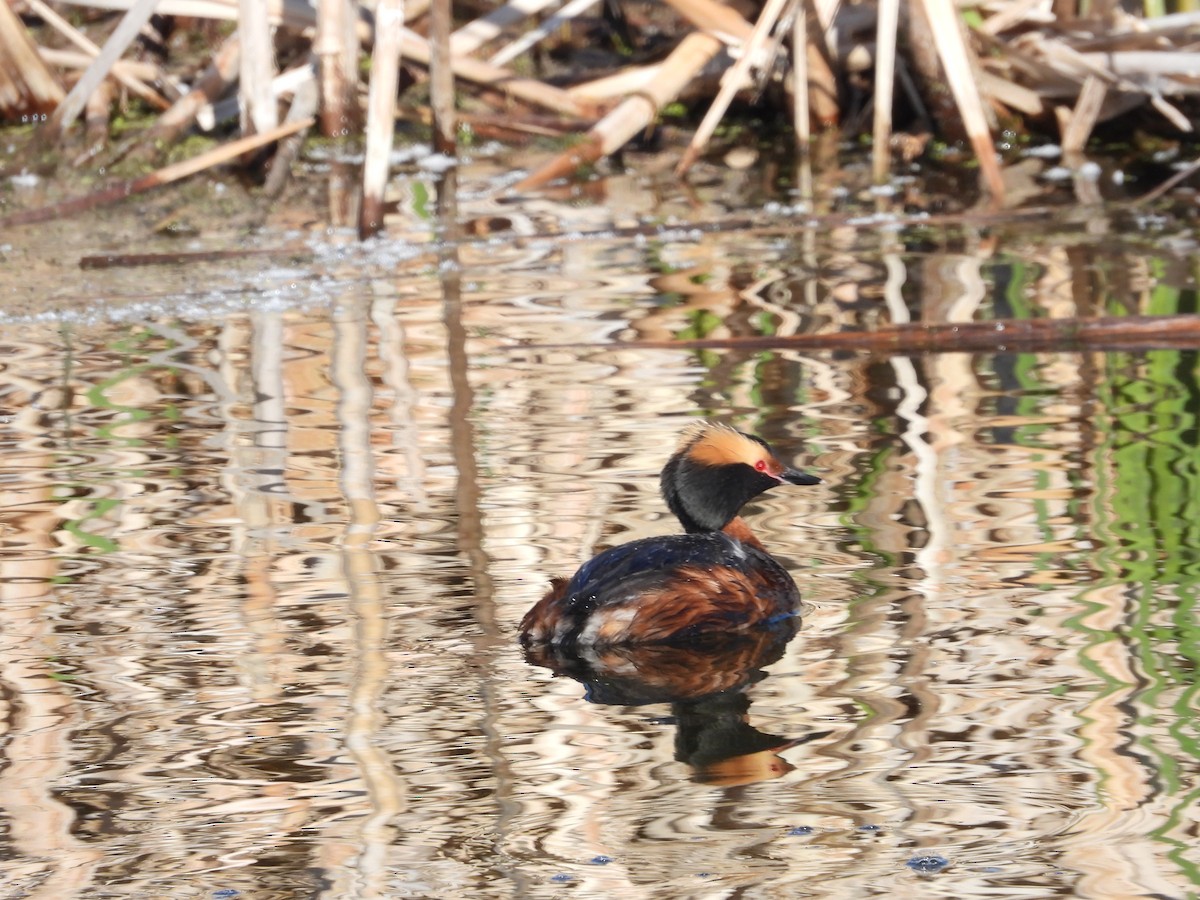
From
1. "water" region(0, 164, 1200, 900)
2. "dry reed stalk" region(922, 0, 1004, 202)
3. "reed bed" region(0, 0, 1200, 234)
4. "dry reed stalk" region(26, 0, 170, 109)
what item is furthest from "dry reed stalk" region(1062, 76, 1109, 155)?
"dry reed stalk" region(26, 0, 170, 109)

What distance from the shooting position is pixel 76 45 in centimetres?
1138

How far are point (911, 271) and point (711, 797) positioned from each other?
16.6 ft

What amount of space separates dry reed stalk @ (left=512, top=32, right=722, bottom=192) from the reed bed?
1cm

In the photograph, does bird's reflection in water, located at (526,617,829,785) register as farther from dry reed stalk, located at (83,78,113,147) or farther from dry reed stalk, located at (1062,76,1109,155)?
dry reed stalk, located at (83,78,113,147)

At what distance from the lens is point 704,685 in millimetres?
3854

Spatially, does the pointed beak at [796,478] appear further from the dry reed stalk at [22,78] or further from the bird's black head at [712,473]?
the dry reed stalk at [22,78]

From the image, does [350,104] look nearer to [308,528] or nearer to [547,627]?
[308,528]

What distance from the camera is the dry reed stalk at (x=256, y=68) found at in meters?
9.21

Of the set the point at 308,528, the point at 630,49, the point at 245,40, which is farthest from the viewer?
the point at 630,49

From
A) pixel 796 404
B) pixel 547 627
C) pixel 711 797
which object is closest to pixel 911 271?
pixel 796 404

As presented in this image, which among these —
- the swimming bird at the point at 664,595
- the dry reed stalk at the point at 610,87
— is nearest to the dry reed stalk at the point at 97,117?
the dry reed stalk at the point at 610,87

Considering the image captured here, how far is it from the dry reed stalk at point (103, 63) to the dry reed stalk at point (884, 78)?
3.35 m

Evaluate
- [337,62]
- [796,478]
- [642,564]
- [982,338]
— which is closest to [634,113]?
[337,62]

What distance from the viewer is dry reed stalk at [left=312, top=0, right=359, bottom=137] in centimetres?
951
